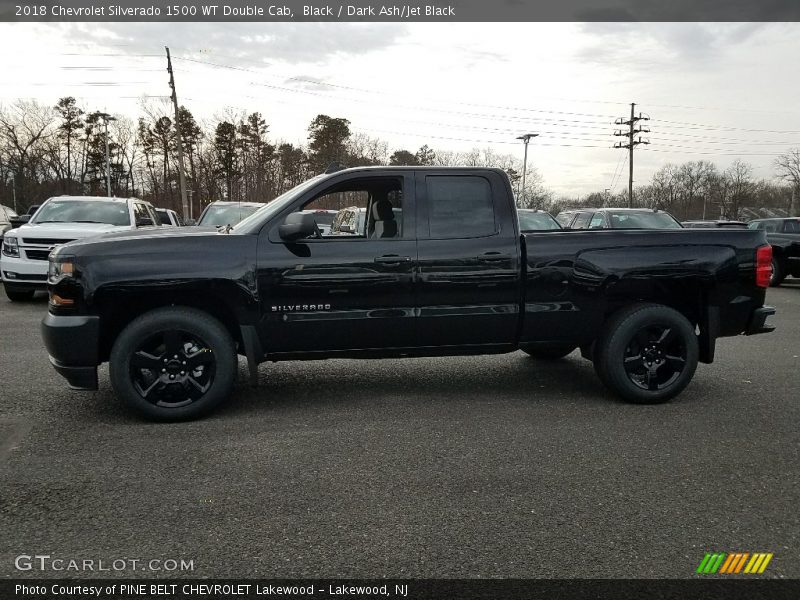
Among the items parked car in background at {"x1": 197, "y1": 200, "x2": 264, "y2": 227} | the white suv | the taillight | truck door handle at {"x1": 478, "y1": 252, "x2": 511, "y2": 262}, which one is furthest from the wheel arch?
parked car in background at {"x1": 197, "y1": 200, "x2": 264, "y2": 227}

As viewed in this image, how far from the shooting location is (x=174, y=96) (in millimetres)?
36969

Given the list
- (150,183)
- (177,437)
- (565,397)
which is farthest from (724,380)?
(150,183)

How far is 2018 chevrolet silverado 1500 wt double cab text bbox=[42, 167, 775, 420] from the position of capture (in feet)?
15.0

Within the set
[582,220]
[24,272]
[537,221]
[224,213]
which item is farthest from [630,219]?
[24,272]

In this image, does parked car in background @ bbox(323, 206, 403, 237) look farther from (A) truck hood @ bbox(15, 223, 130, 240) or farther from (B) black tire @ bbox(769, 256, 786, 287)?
(B) black tire @ bbox(769, 256, 786, 287)

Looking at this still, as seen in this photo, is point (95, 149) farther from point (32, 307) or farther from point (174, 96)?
point (32, 307)

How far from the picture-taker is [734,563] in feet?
9.20

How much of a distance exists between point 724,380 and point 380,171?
3.96 meters

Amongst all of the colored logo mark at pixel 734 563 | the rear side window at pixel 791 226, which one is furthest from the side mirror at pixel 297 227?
the rear side window at pixel 791 226

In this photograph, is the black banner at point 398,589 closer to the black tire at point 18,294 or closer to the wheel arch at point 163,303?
the wheel arch at point 163,303

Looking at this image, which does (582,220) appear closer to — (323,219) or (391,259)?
(323,219)

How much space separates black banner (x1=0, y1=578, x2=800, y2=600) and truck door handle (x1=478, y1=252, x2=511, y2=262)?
2.80 metres

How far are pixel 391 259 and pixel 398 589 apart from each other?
275 centimetres

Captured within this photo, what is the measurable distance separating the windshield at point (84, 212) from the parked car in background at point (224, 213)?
1716 millimetres
